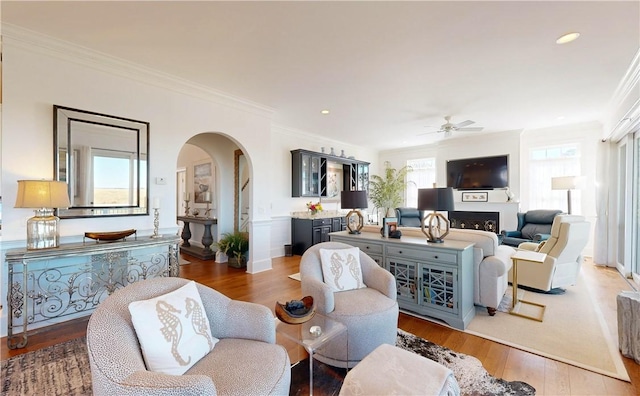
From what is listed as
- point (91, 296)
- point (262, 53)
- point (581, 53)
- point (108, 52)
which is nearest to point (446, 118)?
point (581, 53)

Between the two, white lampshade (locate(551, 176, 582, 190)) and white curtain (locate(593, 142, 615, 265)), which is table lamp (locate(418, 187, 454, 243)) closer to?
white lampshade (locate(551, 176, 582, 190))

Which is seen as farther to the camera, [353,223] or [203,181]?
[203,181]

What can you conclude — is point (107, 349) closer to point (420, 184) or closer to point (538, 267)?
point (538, 267)

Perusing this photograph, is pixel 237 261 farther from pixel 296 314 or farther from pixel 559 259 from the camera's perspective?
pixel 559 259

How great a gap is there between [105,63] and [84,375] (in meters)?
3.08

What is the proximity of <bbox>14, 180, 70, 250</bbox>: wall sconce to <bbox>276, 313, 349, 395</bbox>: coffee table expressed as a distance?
2377 millimetres

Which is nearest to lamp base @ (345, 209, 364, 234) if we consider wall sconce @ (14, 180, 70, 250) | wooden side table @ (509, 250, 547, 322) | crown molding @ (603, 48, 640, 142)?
wooden side table @ (509, 250, 547, 322)

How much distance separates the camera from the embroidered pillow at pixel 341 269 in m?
2.35

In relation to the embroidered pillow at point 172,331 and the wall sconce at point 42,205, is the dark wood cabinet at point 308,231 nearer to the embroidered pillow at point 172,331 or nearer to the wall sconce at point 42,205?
the wall sconce at point 42,205

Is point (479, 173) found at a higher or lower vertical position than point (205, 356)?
higher

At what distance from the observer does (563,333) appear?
252 centimetres

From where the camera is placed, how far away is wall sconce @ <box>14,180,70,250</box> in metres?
2.32

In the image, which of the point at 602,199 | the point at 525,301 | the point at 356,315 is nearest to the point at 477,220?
Answer: the point at 602,199

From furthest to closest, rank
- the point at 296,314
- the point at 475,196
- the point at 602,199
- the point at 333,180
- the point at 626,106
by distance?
the point at 333,180 < the point at 475,196 < the point at 602,199 < the point at 626,106 < the point at 296,314
